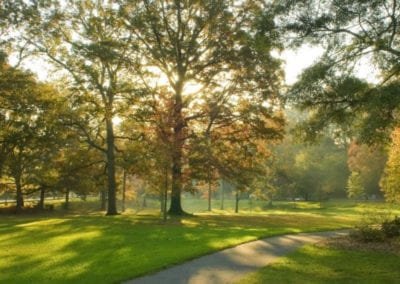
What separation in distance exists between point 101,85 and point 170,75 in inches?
235

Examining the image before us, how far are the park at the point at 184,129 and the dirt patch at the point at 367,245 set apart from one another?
0.38 feet

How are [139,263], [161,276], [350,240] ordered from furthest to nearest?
[350,240]
[139,263]
[161,276]

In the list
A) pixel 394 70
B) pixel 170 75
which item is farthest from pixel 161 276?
pixel 170 75

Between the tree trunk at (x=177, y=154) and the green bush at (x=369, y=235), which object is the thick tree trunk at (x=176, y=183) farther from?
the green bush at (x=369, y=235)

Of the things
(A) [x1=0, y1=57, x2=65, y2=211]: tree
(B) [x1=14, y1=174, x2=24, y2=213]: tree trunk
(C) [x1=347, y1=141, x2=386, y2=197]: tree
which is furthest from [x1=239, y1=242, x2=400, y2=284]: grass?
(C) [x1=347, y1=141, x2=386, y2=197]: tree

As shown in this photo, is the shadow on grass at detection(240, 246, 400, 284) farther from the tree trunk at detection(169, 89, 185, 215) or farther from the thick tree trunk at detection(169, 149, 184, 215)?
the thick tree trunk at detection(169, 149, 184, 215)

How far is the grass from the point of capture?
1055 cm

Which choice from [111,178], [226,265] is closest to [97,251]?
[226,265]

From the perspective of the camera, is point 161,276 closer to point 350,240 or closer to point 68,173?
point 350,240

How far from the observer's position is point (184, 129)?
105ft

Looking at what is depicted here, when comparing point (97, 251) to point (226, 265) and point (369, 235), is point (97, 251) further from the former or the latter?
point (369, 235)

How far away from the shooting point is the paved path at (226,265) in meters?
10.6

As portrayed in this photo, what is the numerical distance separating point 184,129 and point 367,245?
59.8 ft

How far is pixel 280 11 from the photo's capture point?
15594 mm
